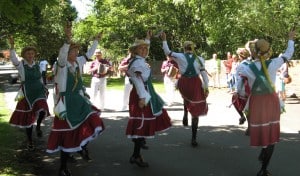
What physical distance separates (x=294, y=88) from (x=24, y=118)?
1250 cm

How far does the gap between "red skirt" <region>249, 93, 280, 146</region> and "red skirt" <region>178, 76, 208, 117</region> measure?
8.35 feet

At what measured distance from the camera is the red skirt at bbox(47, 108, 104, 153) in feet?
21.4

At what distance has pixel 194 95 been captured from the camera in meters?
9.34

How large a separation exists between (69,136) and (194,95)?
135 inches

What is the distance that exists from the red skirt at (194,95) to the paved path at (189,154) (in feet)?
2.14

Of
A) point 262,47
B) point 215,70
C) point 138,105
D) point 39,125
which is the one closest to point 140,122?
point 138,105

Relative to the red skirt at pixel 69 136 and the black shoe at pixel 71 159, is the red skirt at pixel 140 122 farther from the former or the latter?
the black shoe at pixel 71 159

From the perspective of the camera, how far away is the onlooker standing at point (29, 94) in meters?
8.89

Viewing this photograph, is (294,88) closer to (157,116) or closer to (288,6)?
(157,116)

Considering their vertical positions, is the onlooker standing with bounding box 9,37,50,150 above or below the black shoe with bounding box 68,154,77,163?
above

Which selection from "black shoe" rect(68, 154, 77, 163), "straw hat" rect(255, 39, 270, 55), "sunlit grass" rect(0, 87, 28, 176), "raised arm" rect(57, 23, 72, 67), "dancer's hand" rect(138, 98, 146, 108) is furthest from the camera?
"black shoe" rect(68, 154, 77, 163)

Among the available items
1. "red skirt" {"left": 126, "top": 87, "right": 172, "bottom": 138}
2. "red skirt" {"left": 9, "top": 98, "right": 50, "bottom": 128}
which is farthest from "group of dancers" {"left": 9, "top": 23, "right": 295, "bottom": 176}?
"red skirt" {"left": 9, "top": 98, "right": 50, "bottom": 128}

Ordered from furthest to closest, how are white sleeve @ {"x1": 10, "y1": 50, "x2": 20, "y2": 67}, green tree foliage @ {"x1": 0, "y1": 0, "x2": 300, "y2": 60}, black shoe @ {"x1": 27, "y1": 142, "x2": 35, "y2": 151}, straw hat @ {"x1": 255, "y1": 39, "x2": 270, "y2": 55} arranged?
1. green tree foliage @ {"x1": 0, "y1": 0, "x2": 300, "y2": 60}
2. black shoe @ {"x1": 27, "y1": 142, "x2": 35, "y2": 151}
3. white sleeve @ {"x1": 10, "y1": 50, "x2": 20, "y2": 67}
4. straw hat @ {"x1": 255, "y1": 39, "x2": 270, "y2": 55}

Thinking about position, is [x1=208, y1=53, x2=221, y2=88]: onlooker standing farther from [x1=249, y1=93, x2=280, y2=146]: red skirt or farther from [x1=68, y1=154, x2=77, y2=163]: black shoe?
[x1=249, y1=93, x2=280, y2=146]: red skirt
